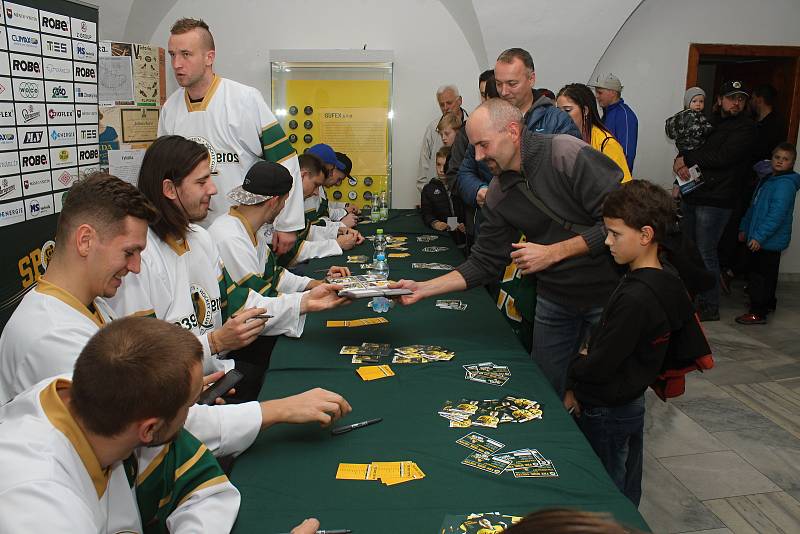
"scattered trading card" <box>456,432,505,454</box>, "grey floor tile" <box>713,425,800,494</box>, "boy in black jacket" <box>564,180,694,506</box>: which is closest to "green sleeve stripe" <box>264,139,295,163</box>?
"boy in black jacket" <box>564,180,694,506</box>

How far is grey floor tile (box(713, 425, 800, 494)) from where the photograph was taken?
327 centimetres

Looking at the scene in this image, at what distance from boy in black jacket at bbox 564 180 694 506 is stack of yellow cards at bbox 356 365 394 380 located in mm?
665

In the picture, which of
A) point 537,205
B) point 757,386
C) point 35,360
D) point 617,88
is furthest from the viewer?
point 617,88

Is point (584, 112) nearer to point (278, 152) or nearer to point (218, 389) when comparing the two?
point (278, 152)

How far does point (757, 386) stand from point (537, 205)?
2662 mm

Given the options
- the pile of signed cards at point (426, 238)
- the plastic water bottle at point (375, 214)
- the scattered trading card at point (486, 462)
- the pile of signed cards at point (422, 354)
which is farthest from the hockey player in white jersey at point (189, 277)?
the plastic water bottle at point (375, 214)

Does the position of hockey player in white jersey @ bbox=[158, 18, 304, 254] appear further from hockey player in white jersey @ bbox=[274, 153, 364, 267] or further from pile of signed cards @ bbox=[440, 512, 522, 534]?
pile of signed cards @ bbox=[440, 512, 522, 534]

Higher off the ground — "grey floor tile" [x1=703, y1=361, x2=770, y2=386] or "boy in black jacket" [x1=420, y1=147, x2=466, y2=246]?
"boy in black jacket" [x1=420, y1=147, x2=466, y2=246]

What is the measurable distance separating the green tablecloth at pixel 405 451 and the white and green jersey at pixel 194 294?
0.18 metres

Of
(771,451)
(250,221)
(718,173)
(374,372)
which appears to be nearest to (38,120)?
(250,221)

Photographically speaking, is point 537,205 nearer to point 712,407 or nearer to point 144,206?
point 144,206

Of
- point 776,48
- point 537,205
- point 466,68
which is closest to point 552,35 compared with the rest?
point 466,68

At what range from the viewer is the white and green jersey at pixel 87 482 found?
1095 mm

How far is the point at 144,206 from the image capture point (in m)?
1.83
